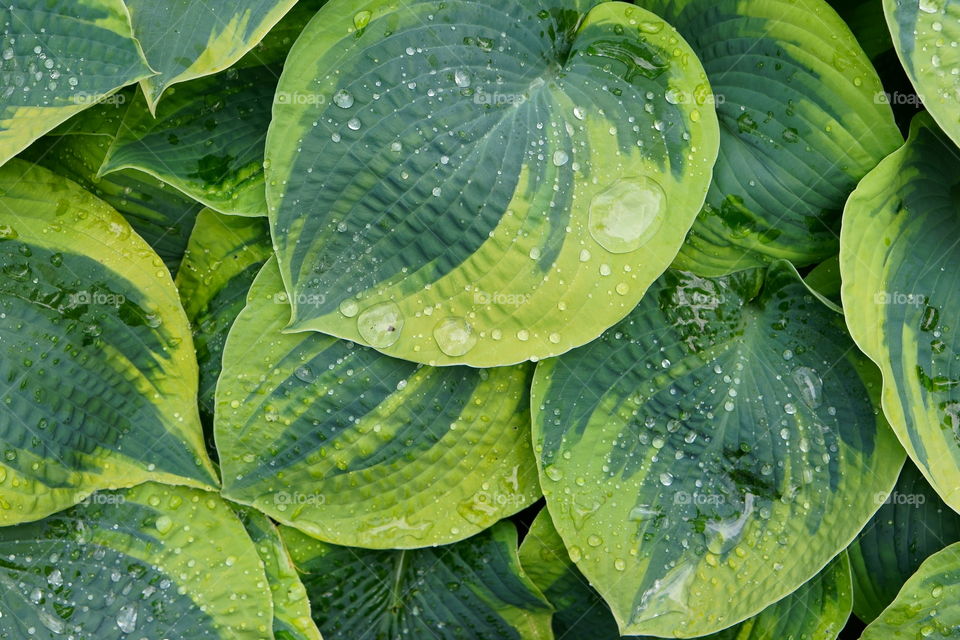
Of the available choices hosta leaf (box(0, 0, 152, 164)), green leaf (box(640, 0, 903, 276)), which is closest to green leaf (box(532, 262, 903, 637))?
green leaf (box(640, 0, 903, 276))

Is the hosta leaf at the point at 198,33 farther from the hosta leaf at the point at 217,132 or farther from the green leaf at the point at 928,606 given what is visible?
the green leaf at the point at 928,606

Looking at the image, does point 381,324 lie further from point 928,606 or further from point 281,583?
point 928,606

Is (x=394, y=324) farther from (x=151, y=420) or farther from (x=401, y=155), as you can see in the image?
(x=151, y=420)

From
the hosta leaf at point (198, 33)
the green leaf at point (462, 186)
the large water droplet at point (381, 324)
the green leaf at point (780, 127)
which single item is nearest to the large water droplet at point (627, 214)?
the green leaf at point (462, 186)

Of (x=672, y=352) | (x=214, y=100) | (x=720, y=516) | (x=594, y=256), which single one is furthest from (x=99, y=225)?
(x=720, y=516)

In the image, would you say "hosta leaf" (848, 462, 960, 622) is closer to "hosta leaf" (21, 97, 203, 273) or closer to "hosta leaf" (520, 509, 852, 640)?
"hosta leaf" (520, 509, 852, 640)
